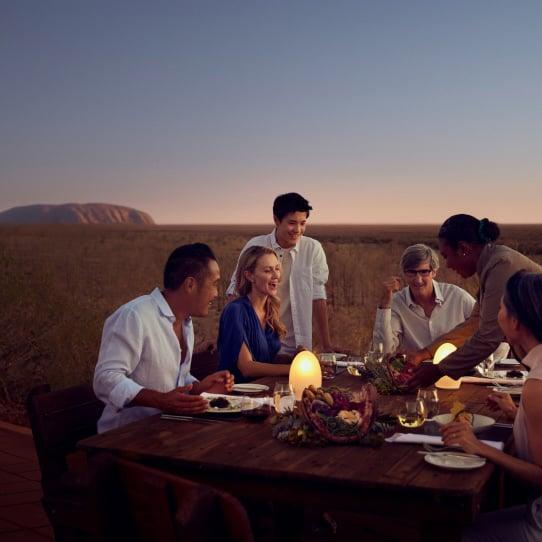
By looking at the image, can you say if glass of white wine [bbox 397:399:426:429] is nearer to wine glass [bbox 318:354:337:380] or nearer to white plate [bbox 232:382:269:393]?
white plate [bbox 232:382:269:393]

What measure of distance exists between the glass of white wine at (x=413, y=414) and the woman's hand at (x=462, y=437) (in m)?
0.29

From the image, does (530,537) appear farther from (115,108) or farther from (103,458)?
(115,108)

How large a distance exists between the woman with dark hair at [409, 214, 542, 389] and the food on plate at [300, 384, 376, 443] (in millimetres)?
1041

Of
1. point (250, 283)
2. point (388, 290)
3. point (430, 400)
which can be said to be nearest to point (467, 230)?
point (388, 290)

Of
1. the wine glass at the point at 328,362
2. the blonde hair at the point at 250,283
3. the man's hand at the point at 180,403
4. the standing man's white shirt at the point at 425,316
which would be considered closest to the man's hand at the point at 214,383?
the man's hand at the point at 180,403

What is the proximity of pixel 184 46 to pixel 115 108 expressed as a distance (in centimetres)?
435

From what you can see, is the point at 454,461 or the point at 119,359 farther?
the point at 119,359

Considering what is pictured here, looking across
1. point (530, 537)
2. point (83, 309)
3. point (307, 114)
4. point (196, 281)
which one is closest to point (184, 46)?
point (307, 114)

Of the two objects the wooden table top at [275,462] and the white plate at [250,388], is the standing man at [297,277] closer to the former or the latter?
the white plate at [250,388]

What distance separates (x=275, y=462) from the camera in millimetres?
2615

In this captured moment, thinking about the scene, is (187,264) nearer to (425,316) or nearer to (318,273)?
(425,316)

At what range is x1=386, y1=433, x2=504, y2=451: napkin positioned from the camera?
279cm

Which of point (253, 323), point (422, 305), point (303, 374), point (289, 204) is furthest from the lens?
point (289, 204)

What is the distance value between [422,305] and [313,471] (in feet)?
9.34
